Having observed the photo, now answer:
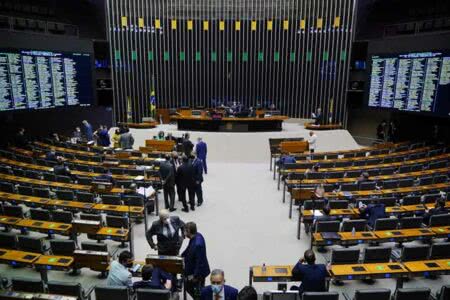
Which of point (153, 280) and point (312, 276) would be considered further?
point (312, 276)

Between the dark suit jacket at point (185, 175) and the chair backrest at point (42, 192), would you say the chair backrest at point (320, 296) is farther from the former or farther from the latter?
the chair backrest at point (42, 192)

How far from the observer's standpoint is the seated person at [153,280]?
4.38 metres

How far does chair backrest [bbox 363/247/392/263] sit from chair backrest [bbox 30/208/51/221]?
5.80 meters

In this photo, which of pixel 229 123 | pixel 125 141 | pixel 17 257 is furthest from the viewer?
pixel 229 123

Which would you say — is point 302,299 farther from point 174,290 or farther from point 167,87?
point 167,87

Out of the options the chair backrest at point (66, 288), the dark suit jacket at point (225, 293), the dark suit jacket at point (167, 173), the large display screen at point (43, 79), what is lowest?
the chair backrest at point (66, 288)

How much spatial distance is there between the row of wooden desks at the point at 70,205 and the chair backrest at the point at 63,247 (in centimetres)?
159

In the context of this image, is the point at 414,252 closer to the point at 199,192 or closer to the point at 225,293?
the point at 225,293

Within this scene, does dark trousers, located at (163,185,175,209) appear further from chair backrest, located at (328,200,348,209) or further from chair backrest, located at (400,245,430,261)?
chair backrest, located at (400,245,430,261)

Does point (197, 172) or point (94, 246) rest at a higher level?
point (197, 172)

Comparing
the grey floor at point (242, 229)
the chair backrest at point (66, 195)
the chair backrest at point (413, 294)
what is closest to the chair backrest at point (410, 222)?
the grey floor at point (242, 229)

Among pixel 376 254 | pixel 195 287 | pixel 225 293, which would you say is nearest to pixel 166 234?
pixel 195 287

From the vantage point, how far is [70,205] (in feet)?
24.8

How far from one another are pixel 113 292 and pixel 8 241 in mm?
2717
